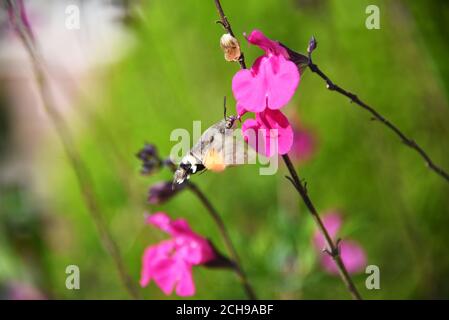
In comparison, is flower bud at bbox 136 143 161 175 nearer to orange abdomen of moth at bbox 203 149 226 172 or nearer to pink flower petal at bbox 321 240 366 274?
orange abdomen of moth at bbox 203 149 226 172

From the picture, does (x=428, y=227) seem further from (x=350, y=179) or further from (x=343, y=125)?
(x=343, y=125)

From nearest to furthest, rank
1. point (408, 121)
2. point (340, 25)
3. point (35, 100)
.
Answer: point (408, 121), point (340, 25), point (35, 100)

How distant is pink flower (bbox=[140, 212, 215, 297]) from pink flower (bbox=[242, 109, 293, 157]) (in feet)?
0.88

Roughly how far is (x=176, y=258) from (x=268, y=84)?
359mm

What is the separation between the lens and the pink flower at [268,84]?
2.22 ft

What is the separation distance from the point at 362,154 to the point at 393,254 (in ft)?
1.13

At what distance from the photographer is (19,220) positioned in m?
2.03

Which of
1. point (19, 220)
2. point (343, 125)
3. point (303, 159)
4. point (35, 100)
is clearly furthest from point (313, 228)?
point (35, 100)

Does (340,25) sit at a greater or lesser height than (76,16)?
greater

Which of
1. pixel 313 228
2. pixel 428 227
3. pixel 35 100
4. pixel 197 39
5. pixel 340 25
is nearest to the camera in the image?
pixel 313 228

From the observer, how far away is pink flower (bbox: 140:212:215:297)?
2.97 ft

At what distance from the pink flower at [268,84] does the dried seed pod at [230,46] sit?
0.02m

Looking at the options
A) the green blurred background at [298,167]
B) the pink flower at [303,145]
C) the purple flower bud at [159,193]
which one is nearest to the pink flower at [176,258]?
the purple flower bud at [159,193]

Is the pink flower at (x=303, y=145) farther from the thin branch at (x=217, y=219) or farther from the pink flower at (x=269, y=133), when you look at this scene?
the pink flower at (x=269, y=133)
